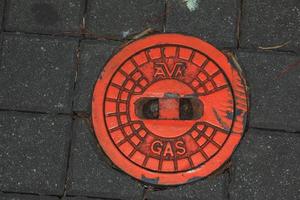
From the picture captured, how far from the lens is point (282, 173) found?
2.12 metres

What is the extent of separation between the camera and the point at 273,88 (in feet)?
7.12

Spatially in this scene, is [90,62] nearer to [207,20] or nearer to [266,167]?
[207,20]

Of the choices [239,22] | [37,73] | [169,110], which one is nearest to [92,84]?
[37,73]

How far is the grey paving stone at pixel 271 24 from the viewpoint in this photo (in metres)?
2.19

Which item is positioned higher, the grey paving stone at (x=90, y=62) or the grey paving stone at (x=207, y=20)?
the grey paving stone at (x=207, y=20)

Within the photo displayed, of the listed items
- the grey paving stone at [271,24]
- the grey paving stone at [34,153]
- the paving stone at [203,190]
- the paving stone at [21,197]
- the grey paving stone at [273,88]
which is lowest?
the paving stone at [21,197]

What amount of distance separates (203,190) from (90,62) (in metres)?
0.81

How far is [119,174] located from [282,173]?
763 millimetres

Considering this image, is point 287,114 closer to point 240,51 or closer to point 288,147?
point 288,147

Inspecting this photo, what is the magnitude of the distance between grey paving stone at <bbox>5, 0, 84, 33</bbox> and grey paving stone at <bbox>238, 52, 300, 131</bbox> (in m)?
0.83

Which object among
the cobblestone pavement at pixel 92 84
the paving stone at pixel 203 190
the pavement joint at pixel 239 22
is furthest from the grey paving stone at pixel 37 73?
the pavement joint at pixel 239 22

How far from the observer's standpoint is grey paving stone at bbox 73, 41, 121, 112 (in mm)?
2184

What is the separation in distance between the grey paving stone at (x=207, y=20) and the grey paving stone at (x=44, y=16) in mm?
460

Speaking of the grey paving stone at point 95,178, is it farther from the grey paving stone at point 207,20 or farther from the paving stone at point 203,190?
the grey paving stone at point 207,20
